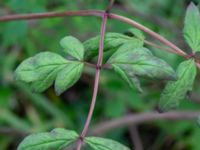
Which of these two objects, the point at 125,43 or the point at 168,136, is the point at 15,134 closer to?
the point at 168,136

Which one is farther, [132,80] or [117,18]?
[117,18]

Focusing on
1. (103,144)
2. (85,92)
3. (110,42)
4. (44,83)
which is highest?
(110,42)

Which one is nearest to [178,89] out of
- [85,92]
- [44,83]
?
[44,83]

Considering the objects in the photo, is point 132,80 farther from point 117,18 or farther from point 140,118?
point 140,118

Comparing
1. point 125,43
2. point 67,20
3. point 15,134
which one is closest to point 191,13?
point 125,43

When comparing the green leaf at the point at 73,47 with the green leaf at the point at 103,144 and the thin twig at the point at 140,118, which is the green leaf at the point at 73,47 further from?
the thin twig at the point at 140,118

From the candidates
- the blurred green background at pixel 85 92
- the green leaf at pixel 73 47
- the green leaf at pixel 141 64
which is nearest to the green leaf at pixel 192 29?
the green leaf at pixel 141 64
